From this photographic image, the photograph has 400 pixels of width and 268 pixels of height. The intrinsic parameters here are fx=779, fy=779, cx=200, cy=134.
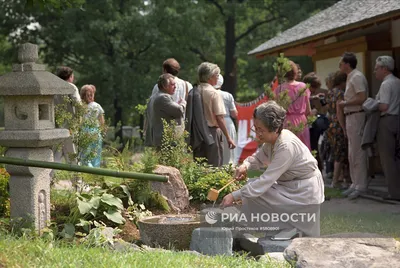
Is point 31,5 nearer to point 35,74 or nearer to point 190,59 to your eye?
point 35,74

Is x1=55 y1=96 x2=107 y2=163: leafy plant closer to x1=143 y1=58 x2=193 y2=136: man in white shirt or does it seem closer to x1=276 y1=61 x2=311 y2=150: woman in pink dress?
x1=143 y1=58 x2=193 y2=136: man in white shirt

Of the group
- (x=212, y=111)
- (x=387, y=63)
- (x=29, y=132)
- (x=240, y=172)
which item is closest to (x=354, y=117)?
(x=387, y=63)

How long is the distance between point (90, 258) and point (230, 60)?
106 feet

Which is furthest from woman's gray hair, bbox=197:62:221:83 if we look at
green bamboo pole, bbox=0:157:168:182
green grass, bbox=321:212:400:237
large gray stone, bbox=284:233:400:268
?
large gray stone, bbox=284:233:400:268

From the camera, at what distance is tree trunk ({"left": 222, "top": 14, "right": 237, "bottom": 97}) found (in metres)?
36.3

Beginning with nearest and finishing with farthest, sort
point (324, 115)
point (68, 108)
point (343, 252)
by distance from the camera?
1. point (343, 252)
2. point (68, 108)
3. point (324, 115)

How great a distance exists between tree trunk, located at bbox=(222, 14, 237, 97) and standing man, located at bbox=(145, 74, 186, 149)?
2558cm

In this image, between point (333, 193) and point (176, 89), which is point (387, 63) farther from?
point (176, 89)

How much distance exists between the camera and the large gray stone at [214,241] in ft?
22.0

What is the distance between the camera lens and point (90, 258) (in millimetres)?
5699

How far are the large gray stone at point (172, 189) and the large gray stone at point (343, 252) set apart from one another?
2537mm

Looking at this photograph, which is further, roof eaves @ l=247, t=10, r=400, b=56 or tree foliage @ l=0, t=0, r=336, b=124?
tree foliage @ l=0, t=0, r=336, b=124

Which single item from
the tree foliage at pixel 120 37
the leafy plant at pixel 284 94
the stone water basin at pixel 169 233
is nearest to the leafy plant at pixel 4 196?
the stone water basin at pixel 169 233

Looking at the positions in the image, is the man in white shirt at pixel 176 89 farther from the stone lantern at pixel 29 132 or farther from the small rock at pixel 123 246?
the small rock at pixel 123 246
